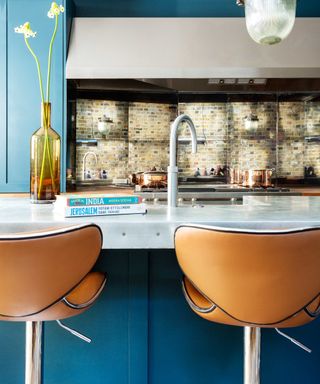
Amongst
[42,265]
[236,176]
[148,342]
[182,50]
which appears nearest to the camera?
[42,265]

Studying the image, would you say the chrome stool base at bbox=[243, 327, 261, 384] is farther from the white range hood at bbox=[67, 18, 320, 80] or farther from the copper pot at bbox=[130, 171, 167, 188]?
the white range hood at bbox=[67, 18, 320, 80]

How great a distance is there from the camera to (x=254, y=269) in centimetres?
110

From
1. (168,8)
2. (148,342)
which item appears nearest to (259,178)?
(168,8)

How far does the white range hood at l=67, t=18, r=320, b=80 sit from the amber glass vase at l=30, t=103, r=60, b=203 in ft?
5.96

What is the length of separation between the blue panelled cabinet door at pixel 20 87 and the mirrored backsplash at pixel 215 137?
3.03ft

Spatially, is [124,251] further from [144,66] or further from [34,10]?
[34,10]

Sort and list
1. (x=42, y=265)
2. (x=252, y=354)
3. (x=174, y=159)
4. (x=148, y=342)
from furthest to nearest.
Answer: (x=148, y=342) < (x=174, y=159) < (x=252, y=354) < (x=42, y=265)

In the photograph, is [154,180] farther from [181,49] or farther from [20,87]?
[20,87]

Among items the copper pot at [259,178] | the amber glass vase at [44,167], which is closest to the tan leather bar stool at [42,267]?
→ the amber glass vase at [44,167]

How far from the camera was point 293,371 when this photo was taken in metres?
1.92

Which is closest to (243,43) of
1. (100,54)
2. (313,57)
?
(313,57)

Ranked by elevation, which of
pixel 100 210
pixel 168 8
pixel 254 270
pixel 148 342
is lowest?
pixel 148 342

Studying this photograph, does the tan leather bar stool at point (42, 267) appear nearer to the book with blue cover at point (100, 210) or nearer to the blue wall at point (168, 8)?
the book with blue cover at point (100, 210)

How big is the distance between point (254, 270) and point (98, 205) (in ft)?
1.90
